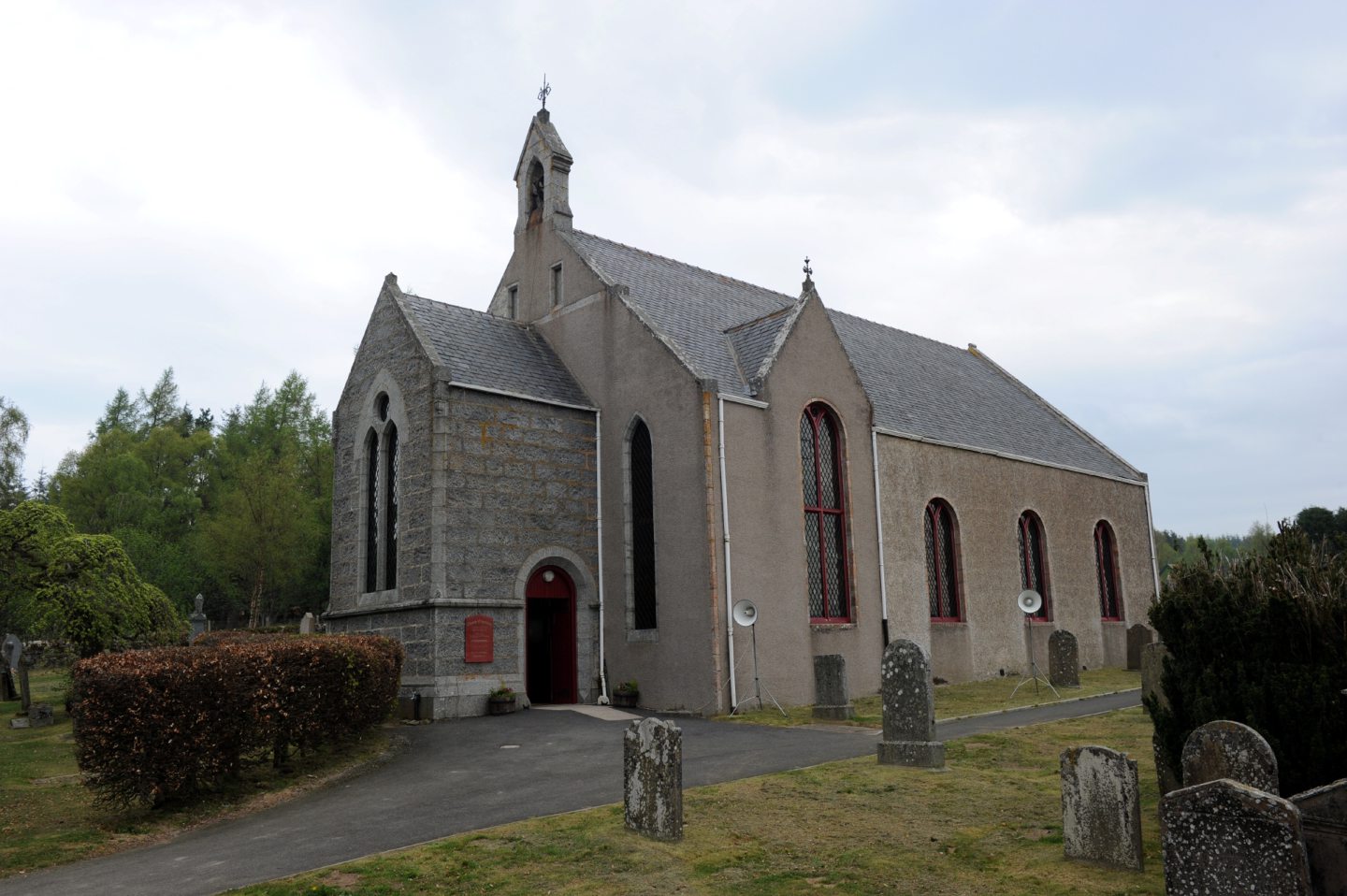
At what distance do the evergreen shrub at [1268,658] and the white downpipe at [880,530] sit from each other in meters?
13.0

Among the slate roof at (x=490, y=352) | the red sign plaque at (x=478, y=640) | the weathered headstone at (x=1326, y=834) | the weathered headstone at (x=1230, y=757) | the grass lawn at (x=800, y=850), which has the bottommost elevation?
the grass lawn at (x=800, y=850)

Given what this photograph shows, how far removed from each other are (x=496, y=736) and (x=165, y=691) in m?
6.36

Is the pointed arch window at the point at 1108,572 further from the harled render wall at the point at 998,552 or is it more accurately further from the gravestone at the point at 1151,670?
the gravestone at the point at 1151,670

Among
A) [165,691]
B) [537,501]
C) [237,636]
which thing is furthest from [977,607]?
[165,691]

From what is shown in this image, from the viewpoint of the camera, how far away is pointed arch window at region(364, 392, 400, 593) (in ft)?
70.8

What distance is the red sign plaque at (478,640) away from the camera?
1925 cm

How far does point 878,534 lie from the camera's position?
→ 22797 mm

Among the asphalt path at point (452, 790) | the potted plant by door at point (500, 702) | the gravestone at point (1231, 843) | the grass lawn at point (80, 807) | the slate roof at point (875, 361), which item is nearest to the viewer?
the gravestone at point (1231, 843)

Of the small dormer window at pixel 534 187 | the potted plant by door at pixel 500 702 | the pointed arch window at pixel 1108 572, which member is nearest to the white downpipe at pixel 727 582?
the potted plant by door at pixel 500 702

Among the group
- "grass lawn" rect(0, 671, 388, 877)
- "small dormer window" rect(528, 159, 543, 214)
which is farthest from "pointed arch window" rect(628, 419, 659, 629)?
"small dormer window" rect(528, 159, 543, 214)

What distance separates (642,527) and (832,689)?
5916 mm

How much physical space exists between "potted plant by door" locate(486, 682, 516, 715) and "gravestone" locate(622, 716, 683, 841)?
10.1m

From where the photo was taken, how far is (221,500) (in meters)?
51.5

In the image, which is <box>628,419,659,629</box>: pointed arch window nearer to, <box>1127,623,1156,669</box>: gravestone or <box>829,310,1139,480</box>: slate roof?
<box>829,310,1139,480</box>: slate roof
